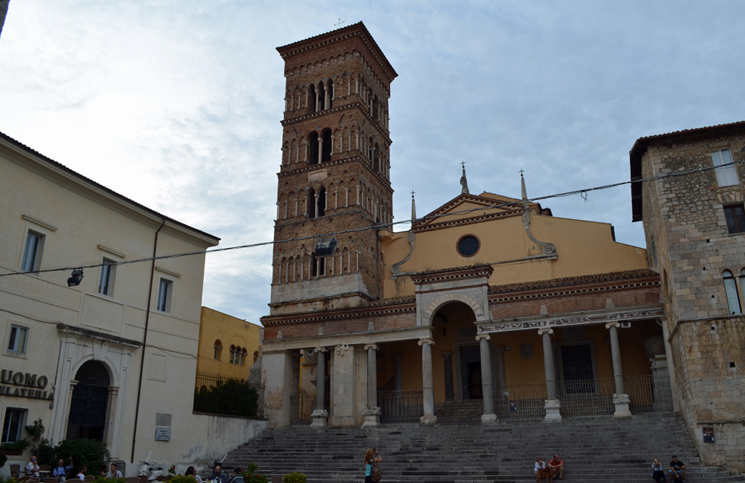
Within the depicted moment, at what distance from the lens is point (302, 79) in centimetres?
3553

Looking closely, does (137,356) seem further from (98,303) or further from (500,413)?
(500,413)

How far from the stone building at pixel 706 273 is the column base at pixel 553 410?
12.9 ft

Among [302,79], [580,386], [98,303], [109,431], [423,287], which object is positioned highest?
[302,79]

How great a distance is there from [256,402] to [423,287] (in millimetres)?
8911

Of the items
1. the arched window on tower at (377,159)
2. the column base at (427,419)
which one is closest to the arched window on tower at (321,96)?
the arched window on tower at (377,159)

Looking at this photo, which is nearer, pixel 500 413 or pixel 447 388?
pixel 500 413

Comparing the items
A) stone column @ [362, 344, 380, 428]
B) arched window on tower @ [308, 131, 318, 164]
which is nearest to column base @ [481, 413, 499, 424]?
stone column @ [362, 344, 380, 428]

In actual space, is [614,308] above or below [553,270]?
below

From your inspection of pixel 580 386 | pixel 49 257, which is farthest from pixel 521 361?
pixel 49 257

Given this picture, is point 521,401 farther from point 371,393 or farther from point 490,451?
point 371,393

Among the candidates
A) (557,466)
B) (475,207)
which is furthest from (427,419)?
(475,207)

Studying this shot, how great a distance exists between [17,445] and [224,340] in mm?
20204

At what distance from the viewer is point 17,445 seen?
1653 centimetres

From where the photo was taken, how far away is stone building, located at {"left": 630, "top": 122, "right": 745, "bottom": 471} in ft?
56.9
